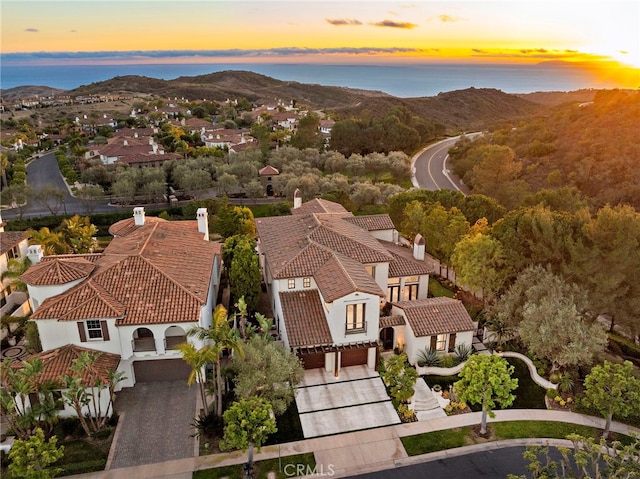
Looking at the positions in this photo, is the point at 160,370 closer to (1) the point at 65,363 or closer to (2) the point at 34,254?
(1) the point at 65,363

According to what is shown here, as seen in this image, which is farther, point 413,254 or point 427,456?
point 413,254

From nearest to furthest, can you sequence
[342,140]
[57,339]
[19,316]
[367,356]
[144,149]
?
[57,339]
[367,356]
[19,316]
[144,149]
[342,140]

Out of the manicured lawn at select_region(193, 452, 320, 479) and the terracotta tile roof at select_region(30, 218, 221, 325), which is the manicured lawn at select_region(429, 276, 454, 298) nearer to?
the terracotta tile roof at select_region(30, 218, 221, 325)

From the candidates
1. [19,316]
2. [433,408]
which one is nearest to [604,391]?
[433,408]

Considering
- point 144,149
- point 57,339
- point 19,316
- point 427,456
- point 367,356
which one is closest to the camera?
point 427,456

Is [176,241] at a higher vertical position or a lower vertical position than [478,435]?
higher

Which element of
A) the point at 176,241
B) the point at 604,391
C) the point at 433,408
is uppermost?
the point at 176,241

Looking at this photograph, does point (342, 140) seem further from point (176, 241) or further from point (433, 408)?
point (433, 408)
